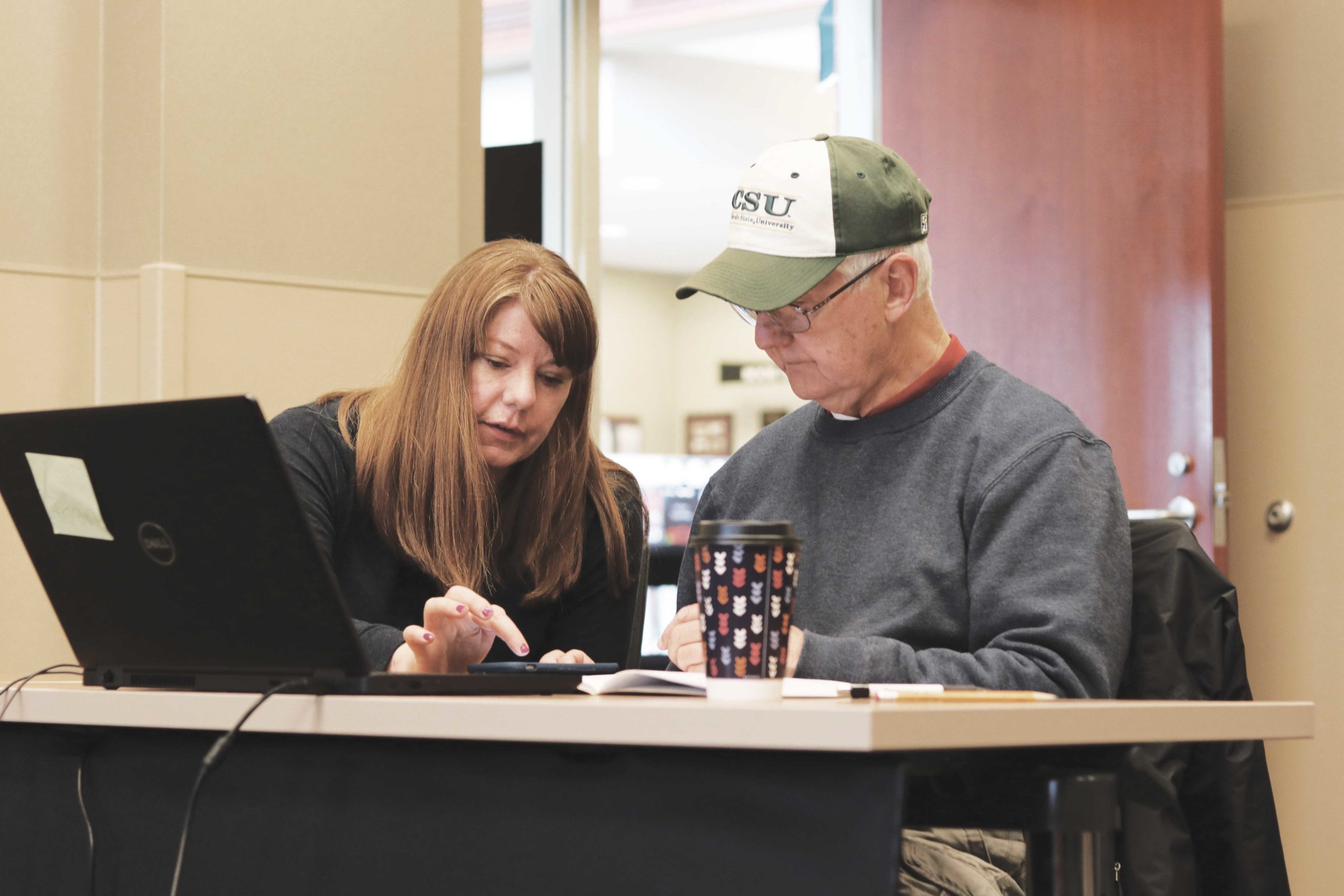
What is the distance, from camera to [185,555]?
35.1 inches

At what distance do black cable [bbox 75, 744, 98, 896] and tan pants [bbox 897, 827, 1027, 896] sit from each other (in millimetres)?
556

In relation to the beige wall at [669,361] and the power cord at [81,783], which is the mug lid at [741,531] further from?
the beige wall at [669,361]

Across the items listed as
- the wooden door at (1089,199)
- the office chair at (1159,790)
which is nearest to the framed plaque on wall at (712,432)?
the wooden door at (1089,199)

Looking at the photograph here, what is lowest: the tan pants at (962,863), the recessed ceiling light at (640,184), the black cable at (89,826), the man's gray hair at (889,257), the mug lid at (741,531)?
the tan pants at (962,863)

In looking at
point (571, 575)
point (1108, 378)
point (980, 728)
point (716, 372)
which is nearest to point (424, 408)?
point (571, 575)

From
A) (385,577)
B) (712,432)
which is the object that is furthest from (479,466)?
(712,432)

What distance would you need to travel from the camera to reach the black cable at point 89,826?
37.8 inches

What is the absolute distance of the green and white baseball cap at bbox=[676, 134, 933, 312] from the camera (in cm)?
137

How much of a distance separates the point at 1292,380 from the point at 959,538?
1861 millimetres

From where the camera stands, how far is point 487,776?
2.64 ft

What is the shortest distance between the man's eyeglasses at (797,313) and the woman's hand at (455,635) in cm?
45

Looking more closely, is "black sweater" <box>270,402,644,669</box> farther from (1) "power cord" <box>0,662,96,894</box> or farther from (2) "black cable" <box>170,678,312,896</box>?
(2) "black cable" <box>170,678,312,896</box>

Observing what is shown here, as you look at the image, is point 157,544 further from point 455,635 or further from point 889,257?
point 889,257

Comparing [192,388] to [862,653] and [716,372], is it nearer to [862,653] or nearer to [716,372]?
[862,653]
